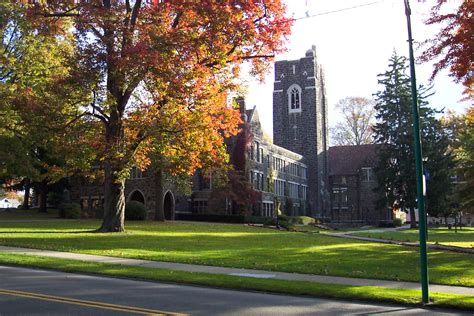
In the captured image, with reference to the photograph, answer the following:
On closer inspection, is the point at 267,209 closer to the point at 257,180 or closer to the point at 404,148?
the point at 257,180

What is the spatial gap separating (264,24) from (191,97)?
16.2 feet

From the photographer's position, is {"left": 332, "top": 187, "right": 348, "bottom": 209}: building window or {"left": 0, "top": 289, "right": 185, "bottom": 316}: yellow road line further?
{"left": 332, "top": 187, "right": 348, "bottom": 209}: building window

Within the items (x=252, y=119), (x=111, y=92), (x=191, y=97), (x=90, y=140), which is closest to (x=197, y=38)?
(x=191, y=97)

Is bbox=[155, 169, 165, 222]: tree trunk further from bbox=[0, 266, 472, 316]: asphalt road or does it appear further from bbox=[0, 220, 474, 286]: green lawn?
bbox=[0, 266, 472, 316]: asphalt road

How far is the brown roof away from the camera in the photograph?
7850 cm

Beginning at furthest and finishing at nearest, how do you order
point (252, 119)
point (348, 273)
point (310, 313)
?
point (252, 119) → point (348, 273) → point (310, 313)

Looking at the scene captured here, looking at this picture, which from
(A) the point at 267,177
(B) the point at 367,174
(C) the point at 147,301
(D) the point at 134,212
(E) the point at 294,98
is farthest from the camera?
(B) the point at 367,174

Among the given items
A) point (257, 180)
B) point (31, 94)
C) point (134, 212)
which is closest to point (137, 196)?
point (134, 212)

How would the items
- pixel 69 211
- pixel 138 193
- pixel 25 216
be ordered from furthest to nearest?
pixel 138 193, pixel 25 216, pixel 69 211

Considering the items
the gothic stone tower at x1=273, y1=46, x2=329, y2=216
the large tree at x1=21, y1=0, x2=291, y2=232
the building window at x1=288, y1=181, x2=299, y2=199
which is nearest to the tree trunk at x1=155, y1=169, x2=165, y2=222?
the large tree at x1=21, y1=0, x2=291, y2=232

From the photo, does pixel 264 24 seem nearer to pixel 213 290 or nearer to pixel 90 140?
pixel 90 140

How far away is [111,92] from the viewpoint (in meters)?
25.5

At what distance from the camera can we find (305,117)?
74.2 metres

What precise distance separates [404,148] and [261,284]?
51196mm
